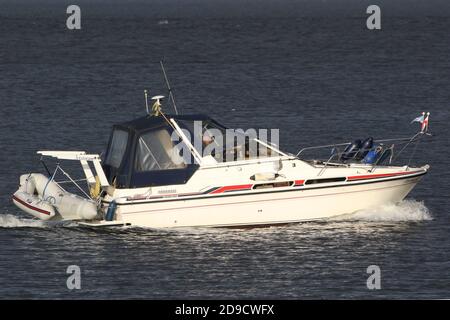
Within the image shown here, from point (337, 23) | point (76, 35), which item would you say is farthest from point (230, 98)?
point (337, 23)

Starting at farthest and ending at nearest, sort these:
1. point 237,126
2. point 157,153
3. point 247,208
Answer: point 237,126 → point 157,153 → point 247,208

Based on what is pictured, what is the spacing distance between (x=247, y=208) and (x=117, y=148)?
4480mm

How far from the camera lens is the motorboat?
119 feet

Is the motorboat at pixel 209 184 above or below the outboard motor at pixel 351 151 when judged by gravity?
below

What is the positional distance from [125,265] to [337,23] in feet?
466

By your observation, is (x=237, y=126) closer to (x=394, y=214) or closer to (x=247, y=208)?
(x=394, y=214)

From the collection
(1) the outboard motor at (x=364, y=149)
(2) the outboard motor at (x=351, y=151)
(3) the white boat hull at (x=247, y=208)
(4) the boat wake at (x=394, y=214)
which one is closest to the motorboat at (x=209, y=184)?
(3) the white boat hull at (x=247, y=208)

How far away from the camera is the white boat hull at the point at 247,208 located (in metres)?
36.4

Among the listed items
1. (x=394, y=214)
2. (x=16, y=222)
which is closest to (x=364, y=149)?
(x=394, y=214)

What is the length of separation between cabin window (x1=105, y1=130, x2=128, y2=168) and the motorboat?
0.24 ft

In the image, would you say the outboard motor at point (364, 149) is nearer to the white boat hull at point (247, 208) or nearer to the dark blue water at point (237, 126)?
the white boat hull at point (247, 208)

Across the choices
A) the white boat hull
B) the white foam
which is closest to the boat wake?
the white boat hull

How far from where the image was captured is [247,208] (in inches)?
1441

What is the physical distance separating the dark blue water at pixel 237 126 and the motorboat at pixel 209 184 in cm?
49
